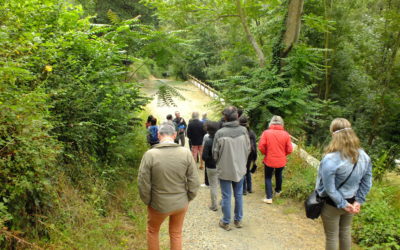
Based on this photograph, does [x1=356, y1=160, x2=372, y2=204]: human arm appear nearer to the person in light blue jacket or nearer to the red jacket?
the person in light blue jacket

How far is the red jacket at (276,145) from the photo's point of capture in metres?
5.75

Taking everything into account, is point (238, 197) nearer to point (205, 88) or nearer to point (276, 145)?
point (276, 145)

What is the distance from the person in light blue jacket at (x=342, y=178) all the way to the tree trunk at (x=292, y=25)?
7340 millimetres

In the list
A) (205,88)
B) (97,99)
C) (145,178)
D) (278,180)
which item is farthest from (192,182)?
(205,88)

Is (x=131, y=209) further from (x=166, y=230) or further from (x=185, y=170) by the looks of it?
(x=185, y=170)

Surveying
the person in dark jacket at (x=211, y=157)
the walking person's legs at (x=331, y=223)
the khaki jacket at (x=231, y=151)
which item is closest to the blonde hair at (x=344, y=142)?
the walking person's legs at (x=331, y=223)

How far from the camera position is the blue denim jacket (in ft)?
11.0

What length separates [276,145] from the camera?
5.74 metres

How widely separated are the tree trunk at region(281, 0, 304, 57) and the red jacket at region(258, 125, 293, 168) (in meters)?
5.48

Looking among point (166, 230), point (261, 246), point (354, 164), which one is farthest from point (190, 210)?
point (354, 164)

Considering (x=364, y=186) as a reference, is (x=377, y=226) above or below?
below

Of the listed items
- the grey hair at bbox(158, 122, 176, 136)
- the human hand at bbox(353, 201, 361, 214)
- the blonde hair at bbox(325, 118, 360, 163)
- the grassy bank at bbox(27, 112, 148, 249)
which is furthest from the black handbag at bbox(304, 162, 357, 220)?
the grassy bank at bbox(27, 112, 148, 249)

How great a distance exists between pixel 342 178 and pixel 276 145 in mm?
2346

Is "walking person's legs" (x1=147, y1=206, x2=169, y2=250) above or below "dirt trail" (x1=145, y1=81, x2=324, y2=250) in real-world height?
above
